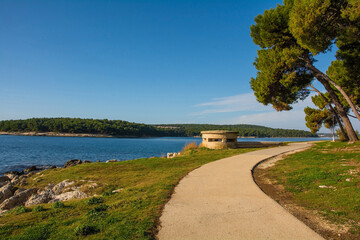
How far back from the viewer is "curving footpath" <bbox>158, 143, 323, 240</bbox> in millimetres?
3933

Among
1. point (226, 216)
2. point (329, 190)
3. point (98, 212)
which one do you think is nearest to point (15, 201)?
point (98, 212)

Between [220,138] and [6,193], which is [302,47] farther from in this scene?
[6,193]

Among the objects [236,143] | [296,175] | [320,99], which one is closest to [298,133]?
[320,99]

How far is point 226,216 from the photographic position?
15.7ft

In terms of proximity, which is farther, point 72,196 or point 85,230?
point 72,196

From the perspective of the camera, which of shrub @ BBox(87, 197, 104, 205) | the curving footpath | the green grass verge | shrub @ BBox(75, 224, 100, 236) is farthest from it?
shrub @ BBox(87, 197, 104, 205)

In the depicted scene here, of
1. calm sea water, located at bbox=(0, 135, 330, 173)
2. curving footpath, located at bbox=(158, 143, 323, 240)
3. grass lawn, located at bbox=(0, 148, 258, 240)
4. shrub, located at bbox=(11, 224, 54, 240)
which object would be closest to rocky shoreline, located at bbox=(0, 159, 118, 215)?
grass lawn, located at bbox=(0, 148, 258, 240)

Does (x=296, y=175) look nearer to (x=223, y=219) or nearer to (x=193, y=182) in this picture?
(x=193, y=182)

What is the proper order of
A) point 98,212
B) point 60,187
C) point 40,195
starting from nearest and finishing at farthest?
point 98,212
point 40,195
point 60,187

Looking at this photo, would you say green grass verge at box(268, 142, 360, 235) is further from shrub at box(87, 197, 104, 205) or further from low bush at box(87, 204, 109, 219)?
shrub at box(87, 197, 104, 205)

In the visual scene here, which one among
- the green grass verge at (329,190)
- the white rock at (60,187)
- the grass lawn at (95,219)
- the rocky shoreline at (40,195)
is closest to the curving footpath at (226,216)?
the grass lawn at (95,219)

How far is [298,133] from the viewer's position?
159 metres

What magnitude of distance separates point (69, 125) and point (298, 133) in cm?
15661

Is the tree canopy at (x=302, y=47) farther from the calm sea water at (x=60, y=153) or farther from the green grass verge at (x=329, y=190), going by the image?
the calm sea water at (x=60, y=153)
